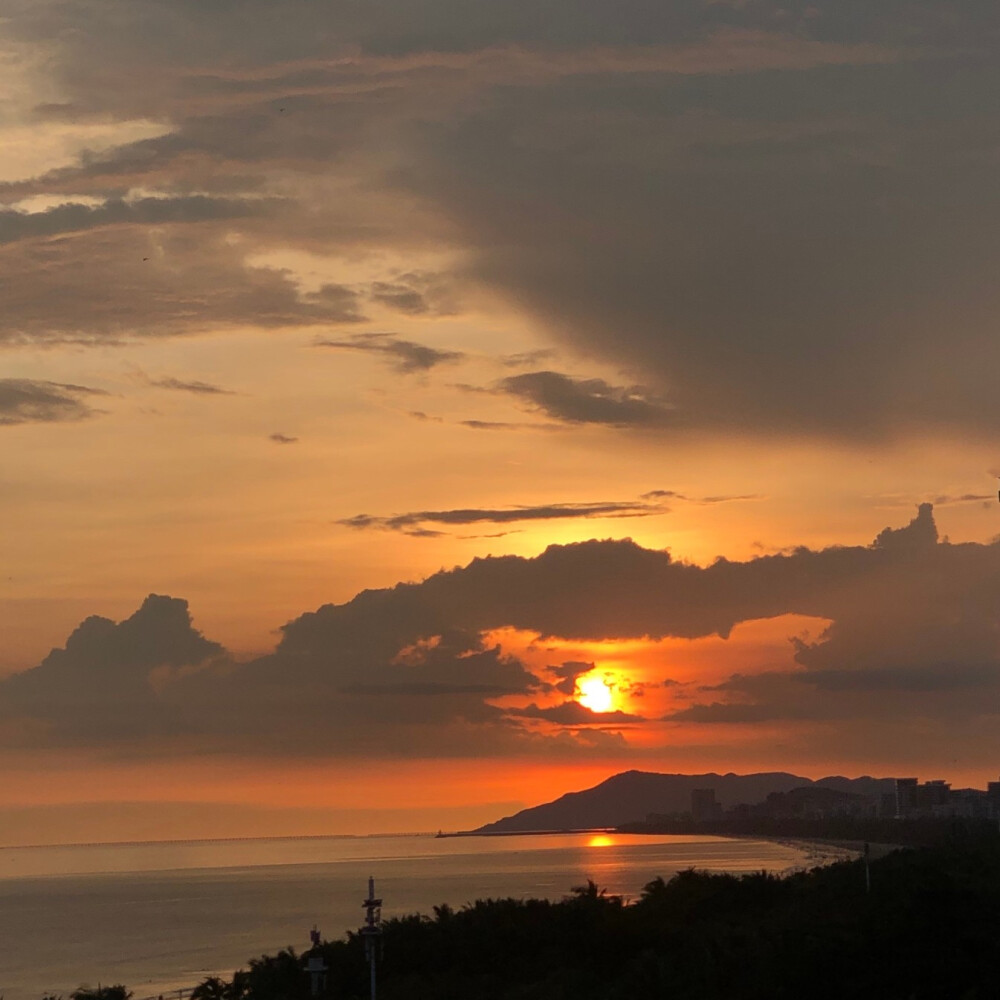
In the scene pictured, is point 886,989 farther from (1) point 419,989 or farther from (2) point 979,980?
(1) point 419,989

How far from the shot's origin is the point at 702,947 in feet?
242

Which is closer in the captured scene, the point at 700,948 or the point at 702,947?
the point at 702,947

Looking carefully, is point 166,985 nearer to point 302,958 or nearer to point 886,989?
point 302,958

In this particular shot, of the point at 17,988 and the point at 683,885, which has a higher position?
the point at 683,885

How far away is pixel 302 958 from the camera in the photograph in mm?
93562

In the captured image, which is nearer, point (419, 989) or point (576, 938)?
point (419, 989)

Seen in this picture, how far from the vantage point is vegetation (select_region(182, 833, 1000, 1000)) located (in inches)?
2579

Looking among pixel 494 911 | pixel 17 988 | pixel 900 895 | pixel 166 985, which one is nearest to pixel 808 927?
pixel 900 895

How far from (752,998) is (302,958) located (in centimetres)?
3823

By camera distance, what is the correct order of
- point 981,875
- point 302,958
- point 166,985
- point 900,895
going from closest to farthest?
point 900,895, point 302,958, point 981,875, point 166,985

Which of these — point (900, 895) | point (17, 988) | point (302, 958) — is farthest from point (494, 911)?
point (17, 988)

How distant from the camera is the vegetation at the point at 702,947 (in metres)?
65.5

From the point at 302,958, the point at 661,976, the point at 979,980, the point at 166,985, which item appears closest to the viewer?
the point at 979,980

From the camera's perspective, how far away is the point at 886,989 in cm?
6406
